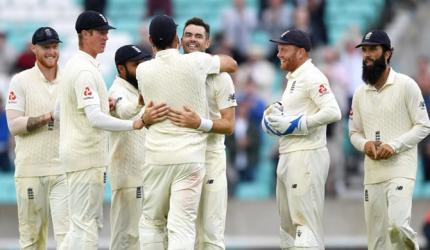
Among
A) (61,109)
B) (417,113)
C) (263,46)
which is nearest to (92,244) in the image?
(61,109)

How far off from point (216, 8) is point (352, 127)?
9276 mm

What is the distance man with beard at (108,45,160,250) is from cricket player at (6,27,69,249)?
52cm

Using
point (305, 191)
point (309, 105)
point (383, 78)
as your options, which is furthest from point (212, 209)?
point (383, 78)

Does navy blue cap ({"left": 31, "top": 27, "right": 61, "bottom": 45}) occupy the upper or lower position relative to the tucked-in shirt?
upper

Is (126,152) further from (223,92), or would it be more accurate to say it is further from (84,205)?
(223,92)

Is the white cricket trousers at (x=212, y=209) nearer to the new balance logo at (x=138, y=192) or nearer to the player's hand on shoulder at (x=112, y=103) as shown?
the new balance logo at (x=138, y=192)

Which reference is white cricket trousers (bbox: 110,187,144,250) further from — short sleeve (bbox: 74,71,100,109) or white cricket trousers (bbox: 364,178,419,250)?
white cricket trousers (bbox: 364,178,419,250)

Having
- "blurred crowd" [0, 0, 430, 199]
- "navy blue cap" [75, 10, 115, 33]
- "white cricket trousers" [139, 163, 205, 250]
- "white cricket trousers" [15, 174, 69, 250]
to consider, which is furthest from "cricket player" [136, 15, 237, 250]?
"blurred crowd" [0, 0, 430, 199]

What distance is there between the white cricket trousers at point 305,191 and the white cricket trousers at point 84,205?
1.73 meters

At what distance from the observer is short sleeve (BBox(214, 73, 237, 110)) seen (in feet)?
42.9

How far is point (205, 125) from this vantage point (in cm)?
1273

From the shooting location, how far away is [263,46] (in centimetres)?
2186

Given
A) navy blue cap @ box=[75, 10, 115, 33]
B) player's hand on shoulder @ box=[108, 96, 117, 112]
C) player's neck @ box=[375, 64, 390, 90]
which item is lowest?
player's hand on shoulder @ box=[108, 96, 117, 112]

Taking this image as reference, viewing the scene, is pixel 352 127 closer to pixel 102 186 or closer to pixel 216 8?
pixel 102 186
